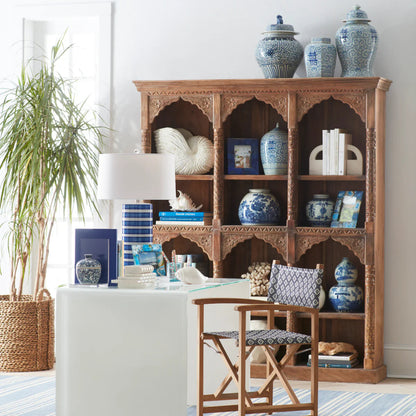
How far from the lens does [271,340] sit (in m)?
4.04

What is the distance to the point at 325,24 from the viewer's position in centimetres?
591

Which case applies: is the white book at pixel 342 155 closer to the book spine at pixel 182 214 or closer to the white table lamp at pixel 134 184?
the book spine at pixel 182 214

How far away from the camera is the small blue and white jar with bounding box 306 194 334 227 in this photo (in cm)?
568

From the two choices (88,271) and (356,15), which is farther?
(356,15)

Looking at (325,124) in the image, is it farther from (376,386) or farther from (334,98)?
(376,386)

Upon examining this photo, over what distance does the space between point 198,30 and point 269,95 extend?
35.2 inches

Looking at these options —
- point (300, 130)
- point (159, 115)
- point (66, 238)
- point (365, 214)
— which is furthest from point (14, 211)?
point (365, 214)

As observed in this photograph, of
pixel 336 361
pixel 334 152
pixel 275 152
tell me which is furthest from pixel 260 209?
pixel 336 361

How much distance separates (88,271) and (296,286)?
1.18 meters

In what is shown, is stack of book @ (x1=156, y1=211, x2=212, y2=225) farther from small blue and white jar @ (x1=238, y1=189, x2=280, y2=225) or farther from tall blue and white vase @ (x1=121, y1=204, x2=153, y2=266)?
tall blue and white vase @ (x1=121, y1=204, x2=153, y2=266)

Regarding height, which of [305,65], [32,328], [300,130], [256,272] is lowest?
[32,328]

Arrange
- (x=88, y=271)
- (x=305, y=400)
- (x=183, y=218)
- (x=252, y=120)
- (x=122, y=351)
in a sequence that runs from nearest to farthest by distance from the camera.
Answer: (x=122, y=351) < (x=88, y=271) < (x=305, y=400) < (x=183, y=218) < (x=252, y=120)

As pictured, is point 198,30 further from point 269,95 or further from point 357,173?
point 357,173

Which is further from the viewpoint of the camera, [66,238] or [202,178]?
[66,238]
